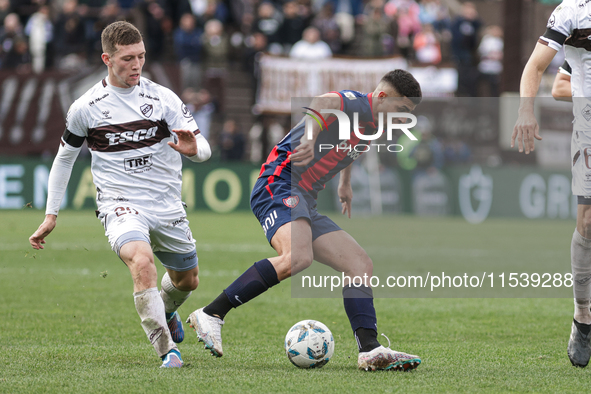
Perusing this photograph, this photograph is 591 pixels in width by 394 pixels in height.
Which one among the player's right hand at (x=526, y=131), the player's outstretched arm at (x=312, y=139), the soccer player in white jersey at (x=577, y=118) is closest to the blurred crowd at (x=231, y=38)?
the player's outstretched arm at (x=312, y=139)

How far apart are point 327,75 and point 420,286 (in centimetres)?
1167

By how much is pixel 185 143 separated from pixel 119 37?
0.75 m

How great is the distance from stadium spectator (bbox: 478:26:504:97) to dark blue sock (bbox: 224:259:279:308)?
17499mm

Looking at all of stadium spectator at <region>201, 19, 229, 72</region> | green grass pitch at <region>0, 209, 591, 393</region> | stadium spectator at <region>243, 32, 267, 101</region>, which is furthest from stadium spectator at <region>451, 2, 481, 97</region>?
green grass pitch at <region>0, 209, 591, 393</region>

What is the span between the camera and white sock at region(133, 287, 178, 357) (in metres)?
4.70

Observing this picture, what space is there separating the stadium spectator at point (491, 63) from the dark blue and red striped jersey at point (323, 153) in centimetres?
1687

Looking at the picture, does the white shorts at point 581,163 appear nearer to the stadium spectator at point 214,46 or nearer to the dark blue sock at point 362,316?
the dark blue sock at point 362,316

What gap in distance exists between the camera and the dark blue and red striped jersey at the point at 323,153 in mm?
5121

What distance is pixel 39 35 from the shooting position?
19641 mm

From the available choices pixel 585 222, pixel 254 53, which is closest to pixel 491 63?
pixel 254 53

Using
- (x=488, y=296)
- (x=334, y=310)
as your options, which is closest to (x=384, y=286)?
(x=488, y=296)

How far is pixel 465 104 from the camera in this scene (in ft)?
70.2

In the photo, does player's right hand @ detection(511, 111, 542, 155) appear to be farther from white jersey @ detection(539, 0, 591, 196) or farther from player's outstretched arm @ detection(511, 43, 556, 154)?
white jersey @ detection(539, 0, 591, 196)

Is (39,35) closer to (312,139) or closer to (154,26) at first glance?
(154,26)
